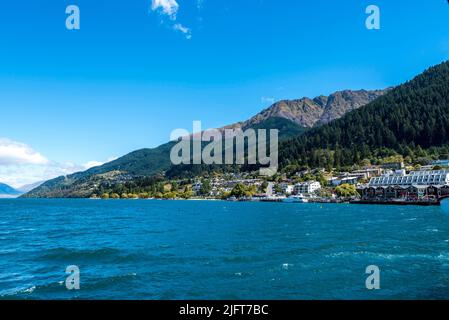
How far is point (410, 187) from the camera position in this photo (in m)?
132

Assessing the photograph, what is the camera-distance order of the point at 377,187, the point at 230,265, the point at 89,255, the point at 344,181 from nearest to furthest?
the point at 230,265
the point at 89,255
the point at 377,187
the point at 344,181

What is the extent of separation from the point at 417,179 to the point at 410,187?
6622 mm

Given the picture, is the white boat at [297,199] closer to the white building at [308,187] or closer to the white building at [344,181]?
the white building at [308,187]

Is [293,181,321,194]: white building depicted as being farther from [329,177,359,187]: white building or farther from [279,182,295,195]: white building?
[329,177,359,187]: white building

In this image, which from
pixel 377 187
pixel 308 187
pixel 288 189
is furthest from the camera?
pixel 288 189

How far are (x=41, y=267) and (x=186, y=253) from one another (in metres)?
10.5

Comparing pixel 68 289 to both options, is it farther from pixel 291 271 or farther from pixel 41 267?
pixel 291 271

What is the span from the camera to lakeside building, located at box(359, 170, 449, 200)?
124750 mm

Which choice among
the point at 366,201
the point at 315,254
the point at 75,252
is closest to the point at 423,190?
the point at 366,201

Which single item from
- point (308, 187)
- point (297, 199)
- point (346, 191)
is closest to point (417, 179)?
point (346, 191)

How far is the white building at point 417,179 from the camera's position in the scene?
5008 inches

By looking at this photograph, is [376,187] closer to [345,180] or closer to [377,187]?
[377,187]

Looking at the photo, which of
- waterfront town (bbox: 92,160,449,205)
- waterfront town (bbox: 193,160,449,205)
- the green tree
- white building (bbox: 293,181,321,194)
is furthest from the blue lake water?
white building (bbox: 293,181,321,194)

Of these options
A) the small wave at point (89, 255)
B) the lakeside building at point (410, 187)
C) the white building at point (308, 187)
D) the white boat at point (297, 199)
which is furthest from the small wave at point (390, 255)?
the white building at point (308, 187)
